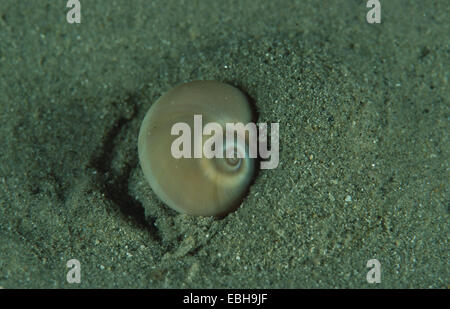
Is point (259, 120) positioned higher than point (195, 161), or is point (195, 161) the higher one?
point (259, 120)

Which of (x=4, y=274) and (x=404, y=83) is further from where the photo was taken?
(x=404, y=83)

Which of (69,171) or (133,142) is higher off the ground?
(133,142)

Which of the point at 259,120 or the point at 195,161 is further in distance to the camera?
the point at 259,120
